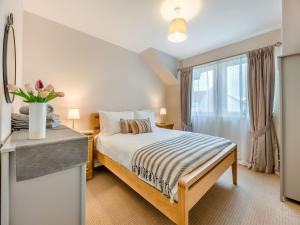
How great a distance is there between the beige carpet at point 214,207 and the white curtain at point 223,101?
1.06 metres

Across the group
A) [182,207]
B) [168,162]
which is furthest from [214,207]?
[168,162]

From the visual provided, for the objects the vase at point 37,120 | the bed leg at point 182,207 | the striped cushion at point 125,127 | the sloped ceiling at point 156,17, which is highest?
the sloped ceiling at point 156,17

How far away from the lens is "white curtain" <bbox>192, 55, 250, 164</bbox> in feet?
9.66

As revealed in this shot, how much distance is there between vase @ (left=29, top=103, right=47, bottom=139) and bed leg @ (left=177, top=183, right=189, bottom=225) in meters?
1.11

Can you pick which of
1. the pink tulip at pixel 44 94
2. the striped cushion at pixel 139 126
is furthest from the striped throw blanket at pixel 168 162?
the pink tulip at pixel 44 94

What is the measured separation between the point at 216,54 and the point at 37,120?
3.65 metres

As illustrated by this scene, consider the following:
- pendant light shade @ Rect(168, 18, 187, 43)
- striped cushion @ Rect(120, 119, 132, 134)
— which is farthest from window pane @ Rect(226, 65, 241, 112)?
striped cushion @ Rect(120, 119, 132, 134)

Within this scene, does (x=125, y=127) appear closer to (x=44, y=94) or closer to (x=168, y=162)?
(x=168, y=162)

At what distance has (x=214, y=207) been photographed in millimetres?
1713

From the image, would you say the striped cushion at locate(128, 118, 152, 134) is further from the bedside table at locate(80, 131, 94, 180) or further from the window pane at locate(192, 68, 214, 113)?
the window pane at locate(192, 68, 214, 113)

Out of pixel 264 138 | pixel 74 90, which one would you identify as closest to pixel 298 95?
pixel 264 138

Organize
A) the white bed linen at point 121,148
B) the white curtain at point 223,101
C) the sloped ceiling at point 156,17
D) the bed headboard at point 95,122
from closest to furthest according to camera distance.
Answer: the white bed linen at point 121,148 → the sloped ceiling at point 156,17 → the bed headboard at point 95,122 → the white curtain at point 223,101

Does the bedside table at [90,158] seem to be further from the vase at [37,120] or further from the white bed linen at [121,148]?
the vase at [37,120]

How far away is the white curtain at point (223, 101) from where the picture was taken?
2.94 metres
